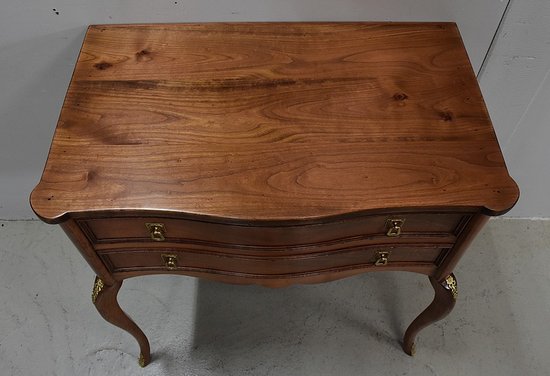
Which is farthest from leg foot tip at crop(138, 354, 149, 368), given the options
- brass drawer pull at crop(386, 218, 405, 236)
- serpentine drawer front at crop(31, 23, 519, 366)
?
brass drawer pull at crop(386, 218, 405, 236)

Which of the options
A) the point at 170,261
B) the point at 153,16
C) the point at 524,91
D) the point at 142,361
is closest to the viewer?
A: the point at 170,261

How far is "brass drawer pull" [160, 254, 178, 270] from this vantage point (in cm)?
92

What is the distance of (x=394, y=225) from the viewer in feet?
2.71

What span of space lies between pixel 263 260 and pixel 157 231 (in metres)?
0.21

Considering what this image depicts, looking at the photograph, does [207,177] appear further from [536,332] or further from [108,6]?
[536,332]

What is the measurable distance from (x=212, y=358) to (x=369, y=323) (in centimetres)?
46

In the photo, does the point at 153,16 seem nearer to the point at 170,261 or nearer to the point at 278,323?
the point at 170,261

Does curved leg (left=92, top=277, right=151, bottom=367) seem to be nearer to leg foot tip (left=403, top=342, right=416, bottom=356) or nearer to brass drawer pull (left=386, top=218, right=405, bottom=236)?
brass drawer pull (left=386, top=218, right=405, bottom=236)

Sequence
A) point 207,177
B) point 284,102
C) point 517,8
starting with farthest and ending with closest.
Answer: point 517,8 → point 284,102 → point 207,177

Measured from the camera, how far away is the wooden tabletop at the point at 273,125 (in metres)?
0.76

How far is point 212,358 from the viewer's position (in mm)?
1322

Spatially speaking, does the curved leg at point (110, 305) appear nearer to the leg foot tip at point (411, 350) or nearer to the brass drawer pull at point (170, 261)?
the brass drawer pull at point (170, 261)

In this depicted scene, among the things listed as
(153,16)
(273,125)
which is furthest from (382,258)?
(153,16)

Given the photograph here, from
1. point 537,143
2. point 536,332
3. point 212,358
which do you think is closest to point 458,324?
point 536,332
